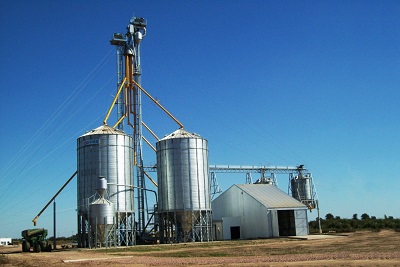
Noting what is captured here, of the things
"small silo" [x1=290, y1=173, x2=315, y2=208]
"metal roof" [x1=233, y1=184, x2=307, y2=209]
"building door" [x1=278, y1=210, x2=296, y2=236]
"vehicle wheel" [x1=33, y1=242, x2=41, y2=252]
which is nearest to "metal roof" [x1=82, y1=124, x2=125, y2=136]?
"vehicle wheel" [x1=33, y1=242, x2=41, y2=252]

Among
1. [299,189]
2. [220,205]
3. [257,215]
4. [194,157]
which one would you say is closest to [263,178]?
[299,189]

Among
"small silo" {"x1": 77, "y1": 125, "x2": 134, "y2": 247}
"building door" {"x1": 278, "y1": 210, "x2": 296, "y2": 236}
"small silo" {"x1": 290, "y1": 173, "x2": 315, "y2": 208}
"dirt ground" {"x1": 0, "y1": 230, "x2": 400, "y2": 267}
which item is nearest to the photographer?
"dirt ground" {"x1": 0, "y1": 230, "x2": 400, "y2": 267}

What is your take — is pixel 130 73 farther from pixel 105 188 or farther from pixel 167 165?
pixel 105 188

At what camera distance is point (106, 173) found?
180ft

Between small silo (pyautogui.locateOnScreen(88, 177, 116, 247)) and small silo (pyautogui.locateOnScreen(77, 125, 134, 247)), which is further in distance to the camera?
small silo (pyautogui.locateOnScreen(77, 125, 134, 247))

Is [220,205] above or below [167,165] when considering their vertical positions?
below

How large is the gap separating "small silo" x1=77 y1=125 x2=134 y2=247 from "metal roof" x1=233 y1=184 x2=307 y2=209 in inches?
693

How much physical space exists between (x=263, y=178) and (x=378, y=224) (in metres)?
24.1

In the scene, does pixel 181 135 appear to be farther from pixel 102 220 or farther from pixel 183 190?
pixel 102 220

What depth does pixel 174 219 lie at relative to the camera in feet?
189

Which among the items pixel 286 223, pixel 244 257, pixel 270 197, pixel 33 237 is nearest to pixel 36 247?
pixel 33 237

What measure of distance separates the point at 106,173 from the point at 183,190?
31.9ft

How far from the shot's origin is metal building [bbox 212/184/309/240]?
201ft

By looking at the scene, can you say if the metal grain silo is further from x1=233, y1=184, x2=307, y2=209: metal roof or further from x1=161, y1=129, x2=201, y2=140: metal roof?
x1=233, y1=184, x2=307, y2=209: metal roof
